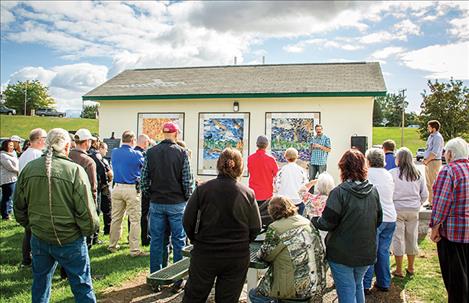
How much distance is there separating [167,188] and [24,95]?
293 feet

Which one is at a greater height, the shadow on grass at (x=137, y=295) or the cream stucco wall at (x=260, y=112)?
the cream stucco wall at (x=260, y=112)

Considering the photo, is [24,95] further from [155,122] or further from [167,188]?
[167,188]

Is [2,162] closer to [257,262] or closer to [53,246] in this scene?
[53,246]

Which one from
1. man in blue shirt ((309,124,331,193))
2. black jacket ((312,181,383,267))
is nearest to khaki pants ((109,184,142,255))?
black jacket ((312,181,383,267))

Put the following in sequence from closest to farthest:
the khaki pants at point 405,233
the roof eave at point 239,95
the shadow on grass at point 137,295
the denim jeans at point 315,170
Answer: the shadow on grass at point 137,295 → the khaki pants at point 405,233 → the denim jeans at point 315,170 → the roof eave at point 239,95

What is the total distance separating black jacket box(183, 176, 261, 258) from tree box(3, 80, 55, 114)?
88875 millimetres

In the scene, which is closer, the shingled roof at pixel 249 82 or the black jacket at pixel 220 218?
the black jacket at pixel 220 218

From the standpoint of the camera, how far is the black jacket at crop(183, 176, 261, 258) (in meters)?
3.20

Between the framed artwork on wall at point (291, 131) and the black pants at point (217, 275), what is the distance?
8.31m

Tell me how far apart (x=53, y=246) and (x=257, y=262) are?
185 cm

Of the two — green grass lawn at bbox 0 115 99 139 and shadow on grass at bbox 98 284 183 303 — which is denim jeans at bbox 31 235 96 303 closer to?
shadow on grass at bbox 98 284 183 303

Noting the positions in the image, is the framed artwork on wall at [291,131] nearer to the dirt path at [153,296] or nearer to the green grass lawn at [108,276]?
the green grass lawn at [108,276]

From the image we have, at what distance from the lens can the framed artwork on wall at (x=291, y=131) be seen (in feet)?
37.6

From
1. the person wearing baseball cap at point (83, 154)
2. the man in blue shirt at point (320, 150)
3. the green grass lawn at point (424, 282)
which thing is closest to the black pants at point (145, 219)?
the person wearing baseball cap at point (83, 154)
